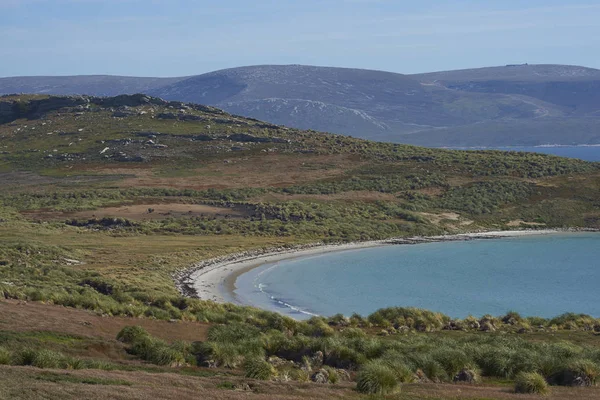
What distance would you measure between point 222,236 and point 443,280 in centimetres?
2229

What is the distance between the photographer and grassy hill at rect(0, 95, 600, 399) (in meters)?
18.5

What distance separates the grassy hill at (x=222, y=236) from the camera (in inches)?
728

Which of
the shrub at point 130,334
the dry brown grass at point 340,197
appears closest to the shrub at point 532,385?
the shrub at point 130,334

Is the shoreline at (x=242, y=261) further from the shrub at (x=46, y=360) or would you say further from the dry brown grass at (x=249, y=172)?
the shrub at (x=46, y=360)

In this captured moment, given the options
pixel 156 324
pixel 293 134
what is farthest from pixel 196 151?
pixel 156 324

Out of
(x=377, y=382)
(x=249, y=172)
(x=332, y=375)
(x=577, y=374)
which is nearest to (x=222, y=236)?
(x=249, y=172)

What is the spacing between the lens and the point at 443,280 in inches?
2200

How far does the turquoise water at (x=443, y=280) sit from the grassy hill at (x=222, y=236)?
6.46 metres

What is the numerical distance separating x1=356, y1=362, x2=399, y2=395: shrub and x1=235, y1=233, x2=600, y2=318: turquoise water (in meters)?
23.9

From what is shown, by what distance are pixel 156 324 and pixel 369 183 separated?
6960cm

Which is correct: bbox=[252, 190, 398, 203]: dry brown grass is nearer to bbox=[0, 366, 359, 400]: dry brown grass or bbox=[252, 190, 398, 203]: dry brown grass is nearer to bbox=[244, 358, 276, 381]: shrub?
bbox=[244, 358, 276, 381]: shrub

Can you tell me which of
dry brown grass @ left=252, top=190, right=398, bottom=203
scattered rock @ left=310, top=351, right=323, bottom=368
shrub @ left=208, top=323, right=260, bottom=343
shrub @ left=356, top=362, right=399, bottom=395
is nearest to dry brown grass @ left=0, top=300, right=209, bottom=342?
shrub @ left=208, top=323, right=260, bottom=343

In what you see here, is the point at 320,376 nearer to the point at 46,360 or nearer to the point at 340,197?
the point at 46,360

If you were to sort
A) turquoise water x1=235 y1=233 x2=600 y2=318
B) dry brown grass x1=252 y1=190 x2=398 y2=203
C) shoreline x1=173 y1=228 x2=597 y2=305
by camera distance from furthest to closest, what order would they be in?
dry brown grass x1=252 y1=190 x2=398 y2=203, shoreline x1=173 y1=228 x2=597 y2=305, turquoise water x1=235 y1=233 x2=600 y2=318
